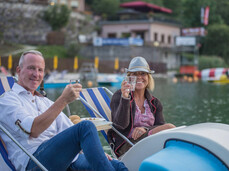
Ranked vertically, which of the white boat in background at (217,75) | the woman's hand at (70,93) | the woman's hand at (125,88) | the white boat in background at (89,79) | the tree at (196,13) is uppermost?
the tree at (196,13)

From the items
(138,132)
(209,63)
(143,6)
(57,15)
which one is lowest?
(209,63)

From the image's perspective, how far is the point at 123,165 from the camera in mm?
3166

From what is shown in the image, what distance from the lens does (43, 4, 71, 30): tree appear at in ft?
146

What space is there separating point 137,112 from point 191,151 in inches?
60.1

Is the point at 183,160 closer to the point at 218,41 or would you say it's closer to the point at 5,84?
the point at 5,84

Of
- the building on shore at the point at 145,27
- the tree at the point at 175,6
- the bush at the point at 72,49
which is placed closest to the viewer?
the bush at the point at 72,49

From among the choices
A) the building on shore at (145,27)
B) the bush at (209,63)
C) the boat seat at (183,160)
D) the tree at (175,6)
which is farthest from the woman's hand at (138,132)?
the tree at (175,6)

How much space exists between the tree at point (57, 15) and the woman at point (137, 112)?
41341 millimetres

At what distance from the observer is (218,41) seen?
52875 mm

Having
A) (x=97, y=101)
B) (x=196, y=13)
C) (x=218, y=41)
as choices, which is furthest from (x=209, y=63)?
(x=97, y=101)

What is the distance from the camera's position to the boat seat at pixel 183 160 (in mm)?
2527

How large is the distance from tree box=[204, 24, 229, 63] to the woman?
1959 inches

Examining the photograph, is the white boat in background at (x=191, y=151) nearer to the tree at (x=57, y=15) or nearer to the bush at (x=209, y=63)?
the tree at (x=57, y=15)

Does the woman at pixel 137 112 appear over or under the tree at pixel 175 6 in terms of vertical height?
under
